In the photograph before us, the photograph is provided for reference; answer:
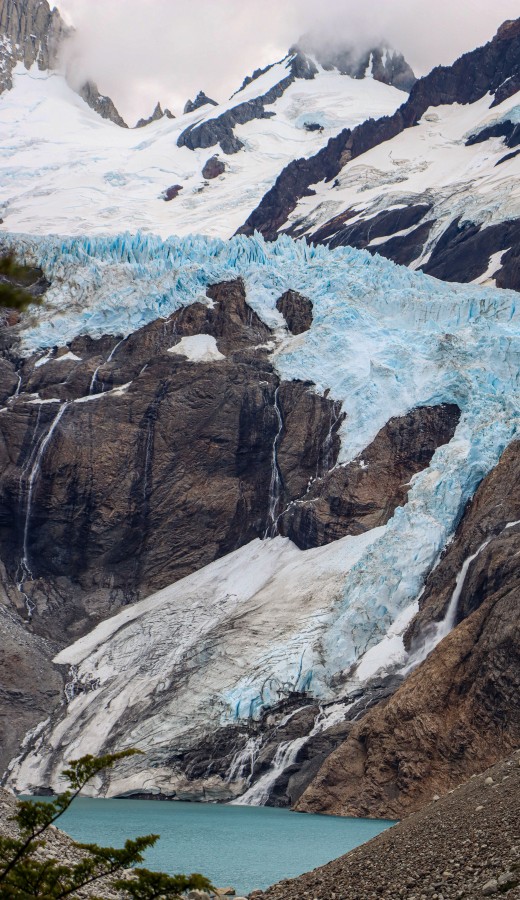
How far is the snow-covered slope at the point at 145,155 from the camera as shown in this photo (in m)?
122

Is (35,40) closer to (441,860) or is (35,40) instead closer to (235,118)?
(235,118)

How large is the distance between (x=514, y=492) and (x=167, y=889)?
3117 cm

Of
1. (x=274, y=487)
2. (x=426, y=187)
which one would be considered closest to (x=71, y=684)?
(x=274, y=487)

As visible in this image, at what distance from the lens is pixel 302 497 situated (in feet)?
181

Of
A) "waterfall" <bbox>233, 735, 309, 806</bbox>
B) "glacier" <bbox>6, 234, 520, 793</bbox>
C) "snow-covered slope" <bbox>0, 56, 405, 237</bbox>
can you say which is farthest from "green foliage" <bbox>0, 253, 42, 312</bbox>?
"snow-covered slope" <bbox>0, 56, 405, 237</bbox>

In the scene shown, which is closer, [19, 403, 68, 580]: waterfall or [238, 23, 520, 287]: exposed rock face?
[19, 403, 68, 580]: waterfall

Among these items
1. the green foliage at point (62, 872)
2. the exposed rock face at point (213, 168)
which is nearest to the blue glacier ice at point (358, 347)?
the green foliage at point (62, 872)

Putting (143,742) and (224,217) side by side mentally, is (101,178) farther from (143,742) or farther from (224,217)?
(143,742)

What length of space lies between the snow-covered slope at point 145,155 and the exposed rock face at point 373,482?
67.0m

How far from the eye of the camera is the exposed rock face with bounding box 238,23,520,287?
116 metres

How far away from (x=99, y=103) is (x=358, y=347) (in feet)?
454

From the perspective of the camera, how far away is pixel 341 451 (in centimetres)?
5494

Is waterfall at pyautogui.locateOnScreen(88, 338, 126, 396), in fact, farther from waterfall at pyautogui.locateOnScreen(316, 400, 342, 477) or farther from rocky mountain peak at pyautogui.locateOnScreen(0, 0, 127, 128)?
rocky mountain peak at pyautogui.locateOnScreen(0, 0, 127, 128)

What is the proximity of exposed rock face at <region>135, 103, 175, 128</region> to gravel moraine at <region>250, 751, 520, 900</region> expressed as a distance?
181 m
